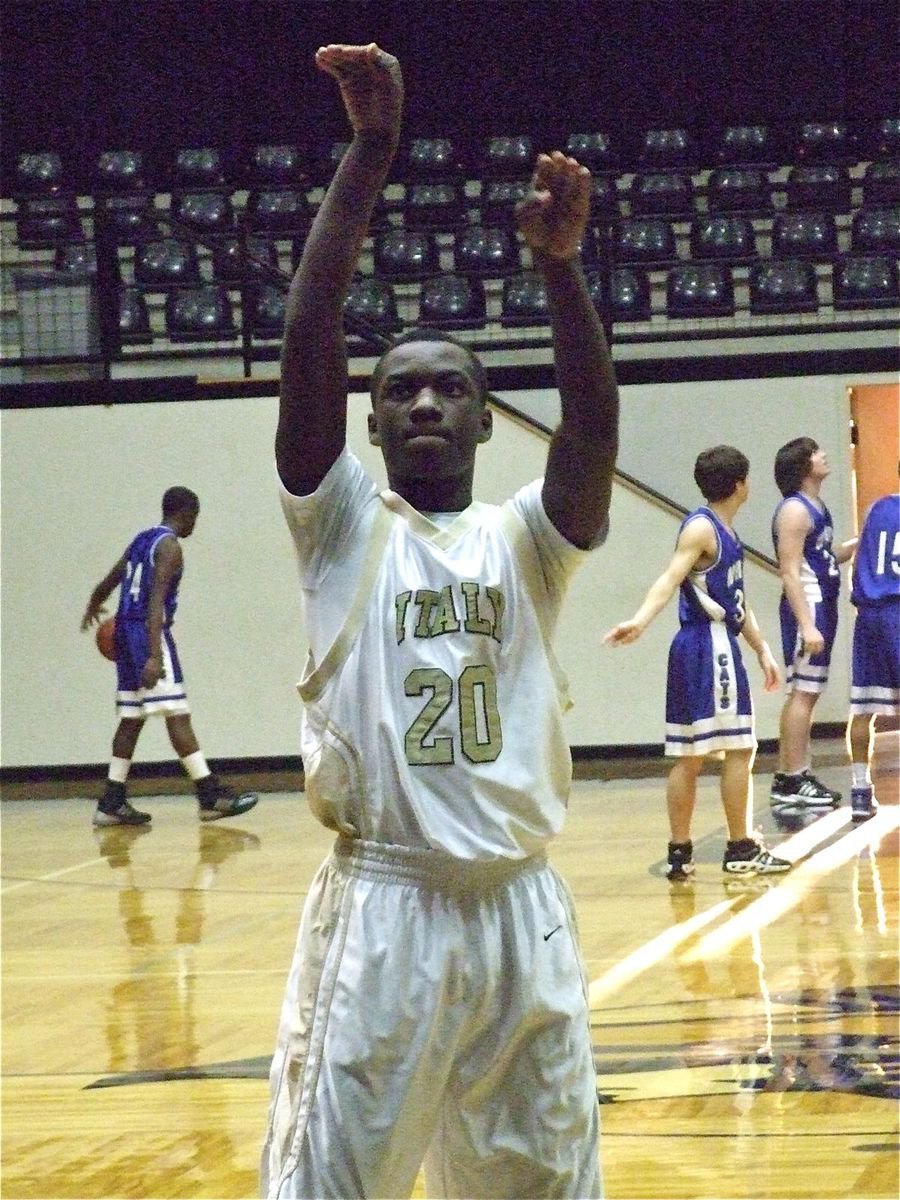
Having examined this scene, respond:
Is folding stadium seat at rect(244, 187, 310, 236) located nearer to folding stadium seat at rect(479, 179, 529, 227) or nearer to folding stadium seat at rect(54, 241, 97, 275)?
folding stadium seat at rect(54, 241, 97, 275)

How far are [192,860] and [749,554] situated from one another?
14.9 ft

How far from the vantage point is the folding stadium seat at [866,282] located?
43.0 ft

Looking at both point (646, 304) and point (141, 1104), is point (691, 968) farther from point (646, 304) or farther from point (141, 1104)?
point (646, 304)

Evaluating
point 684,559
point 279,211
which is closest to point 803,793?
point 684,559

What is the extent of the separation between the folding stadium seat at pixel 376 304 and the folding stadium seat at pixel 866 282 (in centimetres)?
309

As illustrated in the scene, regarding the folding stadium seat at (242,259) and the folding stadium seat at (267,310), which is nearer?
the folding stadium seat at (242,259)

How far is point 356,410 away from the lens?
11.6 m

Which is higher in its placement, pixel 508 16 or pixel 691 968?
pixel 508 16

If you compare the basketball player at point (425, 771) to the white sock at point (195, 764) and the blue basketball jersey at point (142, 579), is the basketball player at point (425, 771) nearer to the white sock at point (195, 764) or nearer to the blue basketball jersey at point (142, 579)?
the blue basketball jersey at point (142, 579)

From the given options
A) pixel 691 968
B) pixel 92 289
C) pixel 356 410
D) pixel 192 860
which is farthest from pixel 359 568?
pixel 92 289

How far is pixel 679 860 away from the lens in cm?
759

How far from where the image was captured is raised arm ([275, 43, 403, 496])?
90.5 inches

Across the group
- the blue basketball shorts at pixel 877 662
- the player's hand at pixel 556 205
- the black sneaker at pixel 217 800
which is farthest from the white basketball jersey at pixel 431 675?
the black sneaker at pixel 217 800

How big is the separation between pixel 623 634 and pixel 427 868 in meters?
4.11
